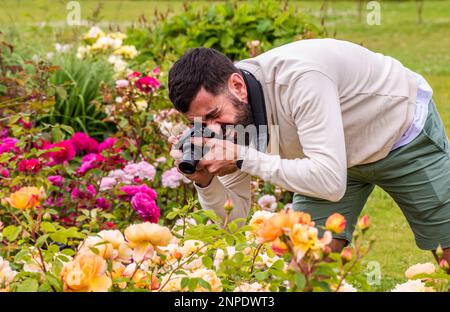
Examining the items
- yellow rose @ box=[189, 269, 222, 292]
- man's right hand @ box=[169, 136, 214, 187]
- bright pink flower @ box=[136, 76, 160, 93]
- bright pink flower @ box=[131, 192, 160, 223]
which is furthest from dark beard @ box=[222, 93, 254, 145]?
bright pink flower @ box=[136, 76, 160, 93]

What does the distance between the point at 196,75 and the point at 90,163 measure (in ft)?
5.56

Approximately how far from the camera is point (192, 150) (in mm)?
2461

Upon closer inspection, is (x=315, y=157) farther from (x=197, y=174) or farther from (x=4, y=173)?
(x=4, y=173)

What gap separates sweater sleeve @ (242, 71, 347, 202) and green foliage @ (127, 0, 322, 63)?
3.42m

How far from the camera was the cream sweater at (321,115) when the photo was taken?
2.33 metres

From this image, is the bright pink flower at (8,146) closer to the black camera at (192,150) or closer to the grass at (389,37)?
the grass at (389,37)

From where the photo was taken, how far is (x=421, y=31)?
465 inches

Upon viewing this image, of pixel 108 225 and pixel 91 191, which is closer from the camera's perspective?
pixel 108 225

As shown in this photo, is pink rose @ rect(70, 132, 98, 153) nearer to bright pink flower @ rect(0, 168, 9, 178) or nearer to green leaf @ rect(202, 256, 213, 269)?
bright pink flower @ rect(0, 168, 9, 178)

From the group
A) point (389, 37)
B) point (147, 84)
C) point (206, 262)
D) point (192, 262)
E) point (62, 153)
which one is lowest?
point (389, 37)

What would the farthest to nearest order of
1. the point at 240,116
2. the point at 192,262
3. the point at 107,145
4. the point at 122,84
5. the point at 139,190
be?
the point at 122,84 → the point at 107,145 → the point at 139,190 → the point at 240,116 → the point at 192,262

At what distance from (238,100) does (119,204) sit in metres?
1.72

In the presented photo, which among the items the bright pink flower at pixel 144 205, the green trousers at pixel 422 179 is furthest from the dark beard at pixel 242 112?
the bright pink flower at pixel 144 205

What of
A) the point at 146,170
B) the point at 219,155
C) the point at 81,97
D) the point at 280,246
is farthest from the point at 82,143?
the point at 280,246
